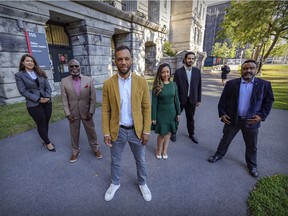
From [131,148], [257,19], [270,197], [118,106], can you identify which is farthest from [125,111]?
[257,19]

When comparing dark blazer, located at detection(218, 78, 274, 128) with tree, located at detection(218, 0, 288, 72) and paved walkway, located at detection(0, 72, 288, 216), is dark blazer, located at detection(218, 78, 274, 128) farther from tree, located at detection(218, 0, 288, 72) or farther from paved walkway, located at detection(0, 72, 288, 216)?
tree, located at detection(218, 0, 288, 72)

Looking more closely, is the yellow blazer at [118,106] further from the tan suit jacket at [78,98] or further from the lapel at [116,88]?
the tan suit jacket at [78,98]

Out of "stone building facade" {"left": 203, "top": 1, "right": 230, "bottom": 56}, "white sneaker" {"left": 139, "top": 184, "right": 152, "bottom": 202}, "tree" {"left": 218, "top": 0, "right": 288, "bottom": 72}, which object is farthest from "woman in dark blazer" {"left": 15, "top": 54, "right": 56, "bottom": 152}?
"stone building facade" {"left": 203, "top": 1, "right": 230, "bottom": 56}

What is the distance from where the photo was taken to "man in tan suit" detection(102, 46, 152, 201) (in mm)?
1897

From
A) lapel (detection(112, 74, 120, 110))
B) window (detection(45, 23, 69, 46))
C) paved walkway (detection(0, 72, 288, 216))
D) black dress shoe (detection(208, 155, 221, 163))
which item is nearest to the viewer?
lapel (detection(112, 74, 120, 110))

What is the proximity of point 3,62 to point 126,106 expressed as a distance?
26.5ft

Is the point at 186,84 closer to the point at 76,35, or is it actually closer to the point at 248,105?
the point at 248,105

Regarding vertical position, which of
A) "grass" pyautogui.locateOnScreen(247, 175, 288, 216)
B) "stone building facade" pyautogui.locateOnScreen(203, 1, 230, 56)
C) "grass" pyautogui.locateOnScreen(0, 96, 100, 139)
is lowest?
"grass" pyautogui.locateOnScreen(247, 175, 288, 216)

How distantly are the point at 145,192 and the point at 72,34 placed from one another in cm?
1193

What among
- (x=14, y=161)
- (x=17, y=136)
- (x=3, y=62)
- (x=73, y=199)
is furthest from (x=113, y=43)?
(x=73, y=199)

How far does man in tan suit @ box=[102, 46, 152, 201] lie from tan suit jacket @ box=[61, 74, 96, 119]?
1059 millimetres

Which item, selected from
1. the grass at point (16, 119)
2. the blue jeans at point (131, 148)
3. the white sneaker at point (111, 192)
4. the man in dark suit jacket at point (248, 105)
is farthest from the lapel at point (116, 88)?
the grass at point (16, 119)

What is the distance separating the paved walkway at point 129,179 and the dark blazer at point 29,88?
1309 mm

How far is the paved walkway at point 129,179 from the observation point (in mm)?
2143
